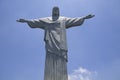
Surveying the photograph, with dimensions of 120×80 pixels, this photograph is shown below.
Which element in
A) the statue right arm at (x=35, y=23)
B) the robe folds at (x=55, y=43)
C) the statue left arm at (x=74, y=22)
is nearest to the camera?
the robe folds at (x=55, y=43)

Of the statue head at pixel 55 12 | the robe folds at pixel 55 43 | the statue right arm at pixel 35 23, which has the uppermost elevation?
the statue head at pixel 55 12

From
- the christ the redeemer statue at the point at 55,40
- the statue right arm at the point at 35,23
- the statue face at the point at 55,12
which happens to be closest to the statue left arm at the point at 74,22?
the christ the redeemer statue at the point at 55,40

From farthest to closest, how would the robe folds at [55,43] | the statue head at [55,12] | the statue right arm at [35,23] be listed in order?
the statue head at [55,12] → the statue right arm at [35,23] → the robe folds at [55,43]

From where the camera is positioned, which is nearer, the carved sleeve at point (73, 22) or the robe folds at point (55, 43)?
the robe folds at point (55, 43)

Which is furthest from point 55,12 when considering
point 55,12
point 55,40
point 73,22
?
point 55,40

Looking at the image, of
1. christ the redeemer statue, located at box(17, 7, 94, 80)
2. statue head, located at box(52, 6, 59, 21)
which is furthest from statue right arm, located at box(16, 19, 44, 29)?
statue head, located at box(52, 6, 59, 21)

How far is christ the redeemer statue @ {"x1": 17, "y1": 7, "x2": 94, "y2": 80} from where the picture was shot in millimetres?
17203

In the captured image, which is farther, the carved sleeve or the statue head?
the statue head

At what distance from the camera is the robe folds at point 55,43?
17188mm

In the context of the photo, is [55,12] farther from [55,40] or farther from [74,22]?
[55,40]

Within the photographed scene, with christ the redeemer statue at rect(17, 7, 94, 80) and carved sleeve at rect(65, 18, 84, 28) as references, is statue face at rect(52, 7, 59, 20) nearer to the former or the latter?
christ the redeemer statue at rect(17, 7, 94, 80)

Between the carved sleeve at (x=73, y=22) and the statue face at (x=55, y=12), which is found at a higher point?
A: the statue face at (x=55, y=12)

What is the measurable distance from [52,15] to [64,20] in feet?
2.83

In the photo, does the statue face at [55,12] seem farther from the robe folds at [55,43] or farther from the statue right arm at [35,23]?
the statue right arm at [35,23]
